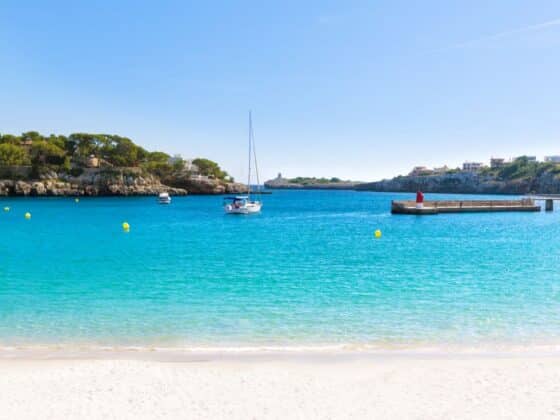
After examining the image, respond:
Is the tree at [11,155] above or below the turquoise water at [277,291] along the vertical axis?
above

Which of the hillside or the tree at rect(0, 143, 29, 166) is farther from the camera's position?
the hillside

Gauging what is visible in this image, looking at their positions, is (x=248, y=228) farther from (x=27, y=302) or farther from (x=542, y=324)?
(x=542, y=324)

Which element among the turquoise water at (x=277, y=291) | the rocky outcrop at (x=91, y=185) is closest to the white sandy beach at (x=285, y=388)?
the turquoise water at (x=277, y=291)

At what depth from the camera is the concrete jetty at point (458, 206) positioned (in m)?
59.9

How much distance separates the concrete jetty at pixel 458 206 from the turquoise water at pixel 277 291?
26084 millimetres

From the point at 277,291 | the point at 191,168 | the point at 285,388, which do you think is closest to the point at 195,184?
the point at 191,168

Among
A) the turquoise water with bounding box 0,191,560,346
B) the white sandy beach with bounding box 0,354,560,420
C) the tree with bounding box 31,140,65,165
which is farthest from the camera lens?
the tree with bounding box 31,140,65,165

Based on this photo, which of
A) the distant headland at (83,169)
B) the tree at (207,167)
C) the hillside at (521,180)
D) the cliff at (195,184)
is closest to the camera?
the distant headland at (83,169)

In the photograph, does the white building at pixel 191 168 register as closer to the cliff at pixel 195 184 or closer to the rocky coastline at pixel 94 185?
the cliff at pixel 195 184

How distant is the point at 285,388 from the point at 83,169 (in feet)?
420

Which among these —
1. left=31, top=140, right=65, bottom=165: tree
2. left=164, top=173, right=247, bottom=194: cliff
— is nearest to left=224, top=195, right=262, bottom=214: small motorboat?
left=31, top=140, right=65, bottom=165: tree

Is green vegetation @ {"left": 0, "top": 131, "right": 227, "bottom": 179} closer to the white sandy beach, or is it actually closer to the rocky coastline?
the rocky coastline

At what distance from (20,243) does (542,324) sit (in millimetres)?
32719

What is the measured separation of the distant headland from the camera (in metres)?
112
